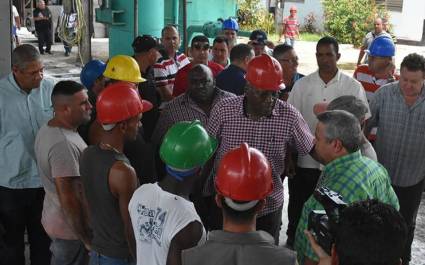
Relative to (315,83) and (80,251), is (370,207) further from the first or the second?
(315,83)

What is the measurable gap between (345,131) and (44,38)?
47.9 feet

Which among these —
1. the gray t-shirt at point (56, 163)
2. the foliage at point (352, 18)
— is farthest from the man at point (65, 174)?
the foliage at point (352, 18)

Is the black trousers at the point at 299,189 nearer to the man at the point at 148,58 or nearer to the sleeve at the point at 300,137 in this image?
the sleeve at the point at 300,137

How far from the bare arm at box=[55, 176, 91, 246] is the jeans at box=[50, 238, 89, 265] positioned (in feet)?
0.70

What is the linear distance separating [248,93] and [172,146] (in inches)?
44.7

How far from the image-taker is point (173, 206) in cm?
222

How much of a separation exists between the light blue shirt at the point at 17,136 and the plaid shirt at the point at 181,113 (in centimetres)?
97

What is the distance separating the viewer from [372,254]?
1610 mm

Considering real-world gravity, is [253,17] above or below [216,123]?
above

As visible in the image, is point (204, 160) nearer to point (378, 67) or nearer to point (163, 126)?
point (163, 126)

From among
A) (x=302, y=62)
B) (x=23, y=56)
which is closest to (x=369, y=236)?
(x=23, y=56)

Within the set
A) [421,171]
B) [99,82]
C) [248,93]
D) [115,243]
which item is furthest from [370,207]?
[99,82]

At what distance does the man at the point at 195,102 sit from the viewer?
13.2ft

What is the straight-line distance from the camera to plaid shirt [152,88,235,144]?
407 centimetres
